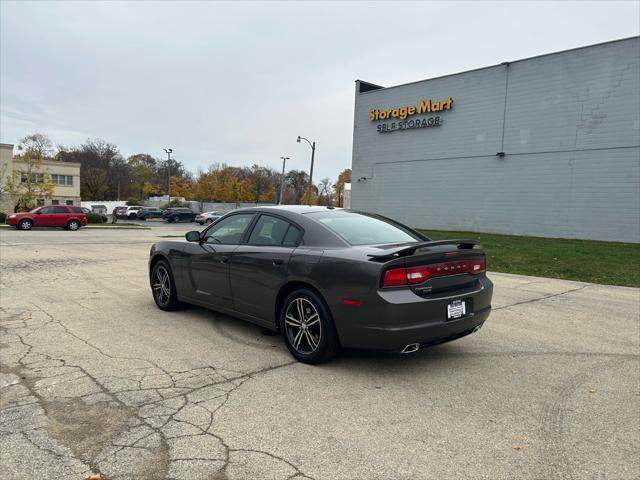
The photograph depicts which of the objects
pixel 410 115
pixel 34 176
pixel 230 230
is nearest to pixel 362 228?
pixel 230 230

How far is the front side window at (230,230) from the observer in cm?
538

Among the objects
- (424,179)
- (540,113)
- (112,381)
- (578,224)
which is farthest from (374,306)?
(424,179)

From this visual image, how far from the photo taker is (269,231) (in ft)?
16.5

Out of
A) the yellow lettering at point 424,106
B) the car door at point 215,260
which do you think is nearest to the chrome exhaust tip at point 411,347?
the car door at point 215,260

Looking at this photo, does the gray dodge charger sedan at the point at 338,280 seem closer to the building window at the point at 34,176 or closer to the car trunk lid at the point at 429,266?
the car trunk lid at the point at 429,266

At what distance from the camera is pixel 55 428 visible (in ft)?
9.95

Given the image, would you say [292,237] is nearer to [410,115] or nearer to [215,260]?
[215,260]

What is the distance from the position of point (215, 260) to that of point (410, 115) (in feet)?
83.4

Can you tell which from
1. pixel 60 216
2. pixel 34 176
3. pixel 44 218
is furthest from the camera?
pixel 34 176

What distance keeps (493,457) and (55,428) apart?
281 centimetres

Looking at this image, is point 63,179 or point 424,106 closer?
point 424,106

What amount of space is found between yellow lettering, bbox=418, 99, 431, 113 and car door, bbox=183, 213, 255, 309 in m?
24.3

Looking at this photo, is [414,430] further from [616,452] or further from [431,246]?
[431,246]

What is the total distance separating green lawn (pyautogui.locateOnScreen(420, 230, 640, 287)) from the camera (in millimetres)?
11531
